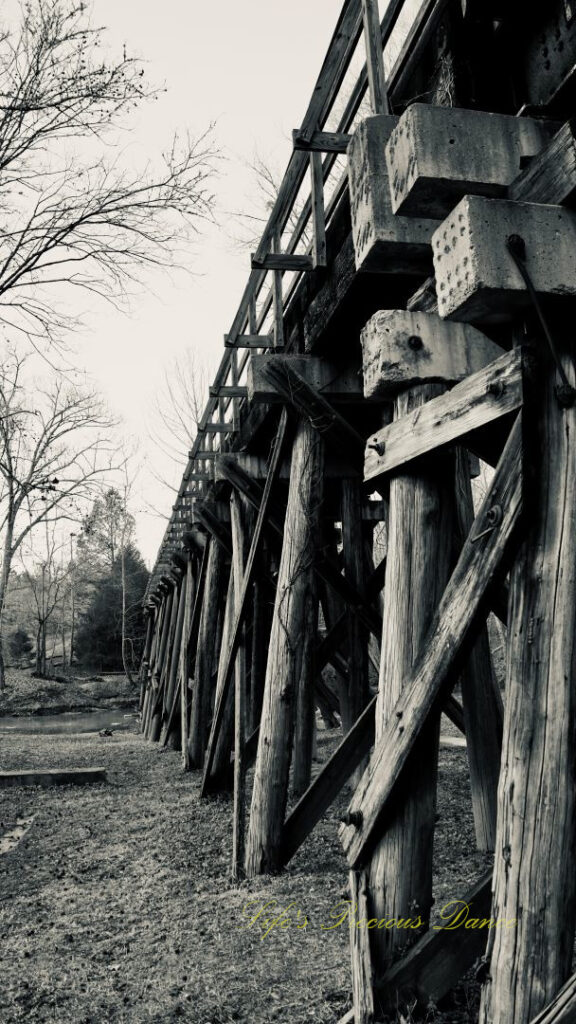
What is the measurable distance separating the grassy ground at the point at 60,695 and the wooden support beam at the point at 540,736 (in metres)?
23.1

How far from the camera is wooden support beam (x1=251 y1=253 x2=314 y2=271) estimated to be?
4.24 meters

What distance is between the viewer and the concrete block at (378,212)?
7.99 ft

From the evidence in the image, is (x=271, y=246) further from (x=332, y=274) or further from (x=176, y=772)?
(x=176, y=772)

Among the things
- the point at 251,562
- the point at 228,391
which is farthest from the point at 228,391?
the point at 251,562

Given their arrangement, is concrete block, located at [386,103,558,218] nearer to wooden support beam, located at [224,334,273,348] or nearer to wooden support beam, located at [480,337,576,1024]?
wooden support beam, located at [480,337,576,1024]

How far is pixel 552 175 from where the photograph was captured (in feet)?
6.38

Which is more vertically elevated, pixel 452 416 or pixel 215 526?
pixel 215 526

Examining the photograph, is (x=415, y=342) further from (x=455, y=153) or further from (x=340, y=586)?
(x=340, y=586)

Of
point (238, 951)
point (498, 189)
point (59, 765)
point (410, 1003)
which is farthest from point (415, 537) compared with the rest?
point (59, 765)

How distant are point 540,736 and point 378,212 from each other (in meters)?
1.61

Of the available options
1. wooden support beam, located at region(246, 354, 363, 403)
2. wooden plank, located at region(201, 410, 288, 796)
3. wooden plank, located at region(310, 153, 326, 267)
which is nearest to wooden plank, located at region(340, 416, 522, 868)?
wooden plank, located at region(310, 153, 326, 267)

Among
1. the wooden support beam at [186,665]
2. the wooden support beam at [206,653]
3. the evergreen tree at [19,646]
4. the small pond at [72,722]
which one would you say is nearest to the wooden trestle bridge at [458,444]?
the wooden support beam at [206,653]

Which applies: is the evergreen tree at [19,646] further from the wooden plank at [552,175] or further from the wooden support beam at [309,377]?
the wooden plank at [552,175]

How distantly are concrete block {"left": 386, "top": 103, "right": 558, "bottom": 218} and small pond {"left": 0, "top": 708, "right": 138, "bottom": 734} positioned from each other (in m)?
17.9
